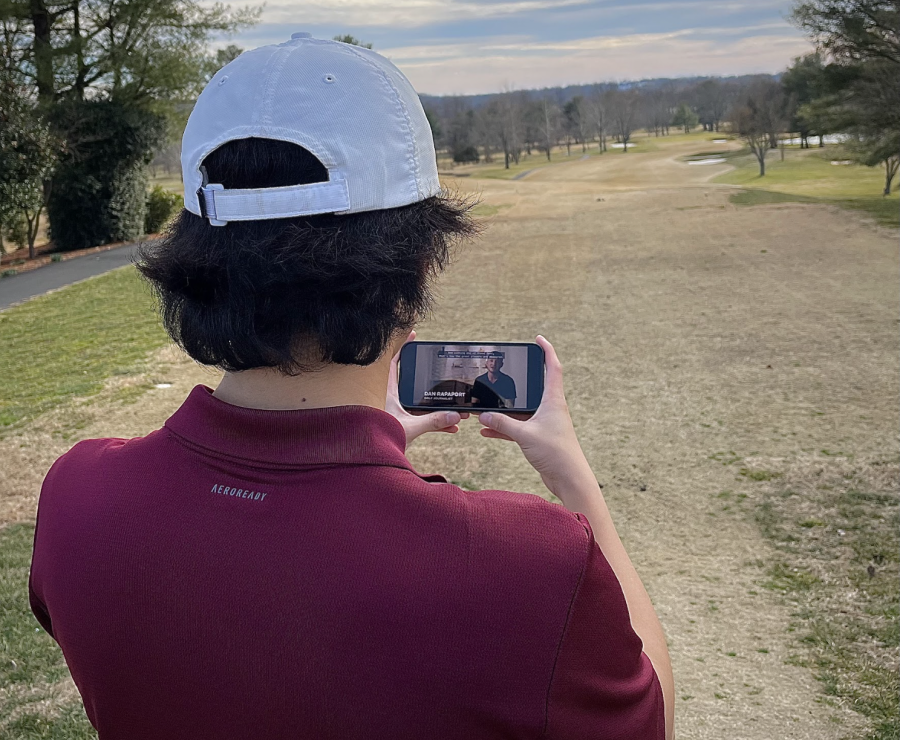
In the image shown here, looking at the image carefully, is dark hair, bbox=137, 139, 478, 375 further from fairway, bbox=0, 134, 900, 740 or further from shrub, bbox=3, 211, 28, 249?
shrub, bbox=3, 211, 28, 249

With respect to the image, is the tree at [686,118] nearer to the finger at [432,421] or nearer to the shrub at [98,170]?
the shrub at [98,170]

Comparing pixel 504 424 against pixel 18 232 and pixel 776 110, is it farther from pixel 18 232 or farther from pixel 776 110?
pixel 776 110

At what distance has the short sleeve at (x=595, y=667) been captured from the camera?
1.01 m

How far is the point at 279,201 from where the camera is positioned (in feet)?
3.89

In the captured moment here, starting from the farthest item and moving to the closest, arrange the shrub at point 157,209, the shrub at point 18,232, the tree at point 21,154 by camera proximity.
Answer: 1. the shrub at point 157,209
2. the shrub at point 18,232
3. the tree at point 21,154

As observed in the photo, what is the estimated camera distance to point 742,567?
508cm

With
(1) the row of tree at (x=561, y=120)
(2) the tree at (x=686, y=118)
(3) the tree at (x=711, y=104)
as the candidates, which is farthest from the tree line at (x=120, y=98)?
(2) the tree at (x=686, y=118)

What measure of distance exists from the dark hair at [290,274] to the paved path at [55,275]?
14.5m

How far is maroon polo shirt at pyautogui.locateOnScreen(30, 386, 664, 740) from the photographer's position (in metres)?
0.98

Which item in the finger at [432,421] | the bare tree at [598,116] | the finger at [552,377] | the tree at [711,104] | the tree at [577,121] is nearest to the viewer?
the finger at [552,377]

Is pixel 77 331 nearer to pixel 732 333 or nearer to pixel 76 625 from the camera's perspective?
pixel 732 333

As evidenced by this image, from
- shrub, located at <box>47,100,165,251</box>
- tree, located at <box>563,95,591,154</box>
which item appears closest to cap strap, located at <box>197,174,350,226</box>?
shrub, located at <box>47,100,165,251</box>

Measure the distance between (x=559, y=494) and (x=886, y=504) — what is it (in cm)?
503

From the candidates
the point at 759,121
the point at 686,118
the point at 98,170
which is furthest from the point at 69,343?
the point at 686,118
